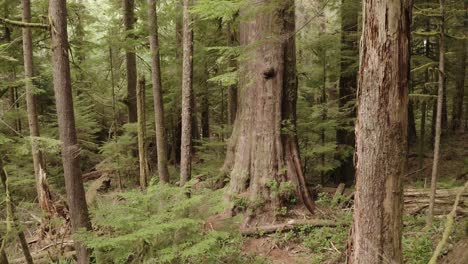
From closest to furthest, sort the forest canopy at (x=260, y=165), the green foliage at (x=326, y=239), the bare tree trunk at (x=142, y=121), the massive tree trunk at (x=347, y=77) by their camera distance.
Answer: the forest canopy at (x=260, y=165)
the green foliage at (x=326, y=239)
the bare tree trunk at (x=142, y=121)
the massive tree trunk at (x=347, y=77)

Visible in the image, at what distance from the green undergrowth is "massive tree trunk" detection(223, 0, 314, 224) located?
65.3 inches

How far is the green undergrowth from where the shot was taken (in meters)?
4.28

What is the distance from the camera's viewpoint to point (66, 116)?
212 inches

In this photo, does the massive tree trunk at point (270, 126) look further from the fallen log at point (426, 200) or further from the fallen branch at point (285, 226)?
the fallen log at point (426, 200)

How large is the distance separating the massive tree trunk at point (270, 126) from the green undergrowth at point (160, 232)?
1.66 metres

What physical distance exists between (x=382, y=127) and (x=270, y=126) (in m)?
3.67

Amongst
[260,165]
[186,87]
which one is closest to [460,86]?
[260,165]

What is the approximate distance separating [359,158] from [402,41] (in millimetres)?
1159

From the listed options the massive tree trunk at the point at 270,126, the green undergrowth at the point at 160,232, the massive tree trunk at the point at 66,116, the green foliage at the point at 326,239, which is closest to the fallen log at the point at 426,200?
the green foliage at the point at 326,239

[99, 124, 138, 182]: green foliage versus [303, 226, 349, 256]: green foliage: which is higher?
[99, 124, 138, 182]: green foliage

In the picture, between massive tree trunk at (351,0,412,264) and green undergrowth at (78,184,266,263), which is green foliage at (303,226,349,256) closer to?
green undergrowth at (78,184,266,263)

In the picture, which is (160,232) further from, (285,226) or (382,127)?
(285,226)

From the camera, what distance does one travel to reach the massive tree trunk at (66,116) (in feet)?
17.1

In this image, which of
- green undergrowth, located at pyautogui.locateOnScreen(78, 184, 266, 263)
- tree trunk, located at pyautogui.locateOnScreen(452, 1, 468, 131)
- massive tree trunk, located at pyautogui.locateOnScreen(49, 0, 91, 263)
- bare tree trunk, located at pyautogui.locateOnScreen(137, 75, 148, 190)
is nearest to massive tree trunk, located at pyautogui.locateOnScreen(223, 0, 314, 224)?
green undergrowth, located at pyautogui.locateOnScreen(78, 184, 266, 263)
